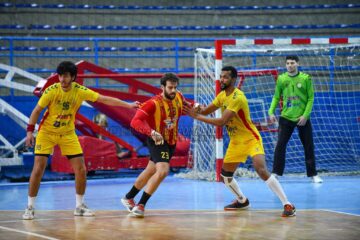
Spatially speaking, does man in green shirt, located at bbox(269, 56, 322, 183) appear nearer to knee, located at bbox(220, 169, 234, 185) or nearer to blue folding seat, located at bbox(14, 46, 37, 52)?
knee, located at bbox(220, 169, 234, 185)

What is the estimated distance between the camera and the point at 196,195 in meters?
11.5

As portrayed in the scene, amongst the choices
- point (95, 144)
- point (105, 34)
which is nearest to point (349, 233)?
point (95, 144)

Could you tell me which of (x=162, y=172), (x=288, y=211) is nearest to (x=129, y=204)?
(x=162, y=172)

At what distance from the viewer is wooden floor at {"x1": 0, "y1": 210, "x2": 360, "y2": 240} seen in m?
7.31

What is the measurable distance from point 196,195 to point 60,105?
352 cm

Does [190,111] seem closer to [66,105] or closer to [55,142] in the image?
[66,105]

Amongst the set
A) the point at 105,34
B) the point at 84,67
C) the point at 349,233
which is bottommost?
the point at 349,233

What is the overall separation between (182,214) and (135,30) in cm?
1445

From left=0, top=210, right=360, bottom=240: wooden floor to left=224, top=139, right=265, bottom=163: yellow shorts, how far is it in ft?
2.45

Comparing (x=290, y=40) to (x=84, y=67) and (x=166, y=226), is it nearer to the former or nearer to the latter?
(x=84, y=67)

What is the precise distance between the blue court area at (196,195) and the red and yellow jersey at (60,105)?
157 cm

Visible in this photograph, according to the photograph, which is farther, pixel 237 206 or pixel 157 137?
pixel 237 206

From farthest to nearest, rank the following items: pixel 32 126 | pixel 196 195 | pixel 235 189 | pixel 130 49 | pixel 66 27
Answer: pixel 66 27 → pixel 130 49 → pixel 196 195 → pixel 235 189 → pixel 32 126

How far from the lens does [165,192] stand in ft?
39.6
